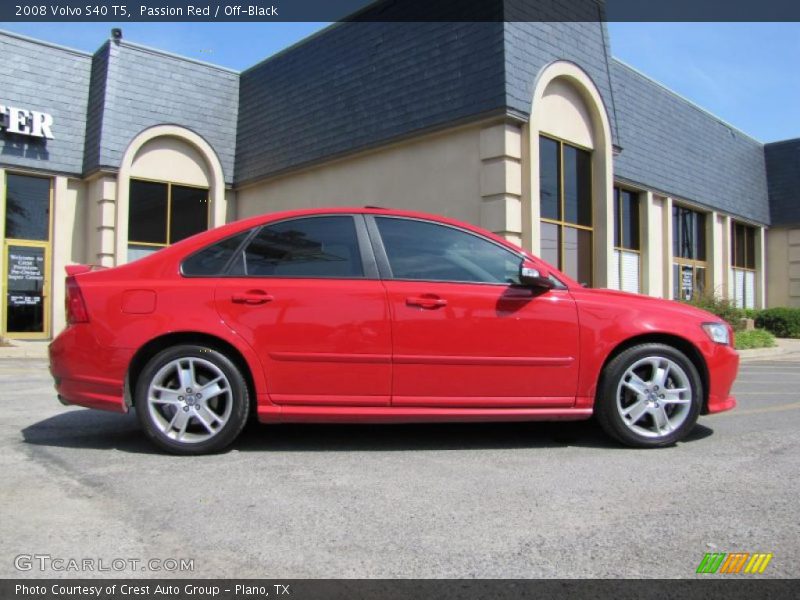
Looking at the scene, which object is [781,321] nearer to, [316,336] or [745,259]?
[745,259]

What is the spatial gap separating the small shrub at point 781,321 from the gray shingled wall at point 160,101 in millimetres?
17407

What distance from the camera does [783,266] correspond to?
79.4 feet

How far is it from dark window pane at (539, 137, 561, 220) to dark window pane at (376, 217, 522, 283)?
817cm

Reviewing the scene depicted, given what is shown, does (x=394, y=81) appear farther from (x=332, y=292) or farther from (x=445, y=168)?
(x=332, y=292)

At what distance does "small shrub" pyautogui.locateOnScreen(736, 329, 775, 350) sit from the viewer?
47.9 feet

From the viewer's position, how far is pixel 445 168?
39.0ft

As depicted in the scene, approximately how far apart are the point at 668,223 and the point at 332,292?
16400 mm

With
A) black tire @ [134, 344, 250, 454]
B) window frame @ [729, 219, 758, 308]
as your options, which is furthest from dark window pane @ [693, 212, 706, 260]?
black tire @ [134, 344, 250, 454]

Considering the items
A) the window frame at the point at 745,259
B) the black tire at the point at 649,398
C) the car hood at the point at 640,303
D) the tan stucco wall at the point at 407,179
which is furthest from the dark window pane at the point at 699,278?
the black tire at the point at 649,398

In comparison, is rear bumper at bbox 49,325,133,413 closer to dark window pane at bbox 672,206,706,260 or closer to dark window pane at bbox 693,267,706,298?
dark window pane at bbox 672,206,706,260

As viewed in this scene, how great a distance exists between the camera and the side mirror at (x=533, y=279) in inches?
167

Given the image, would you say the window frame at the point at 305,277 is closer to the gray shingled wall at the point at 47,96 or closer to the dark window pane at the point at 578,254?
the dark window pane at the point at 578,254

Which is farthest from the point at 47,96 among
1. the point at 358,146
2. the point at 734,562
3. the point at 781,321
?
the point at 781,321

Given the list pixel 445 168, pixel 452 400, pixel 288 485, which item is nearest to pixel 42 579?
pixel 288 485
